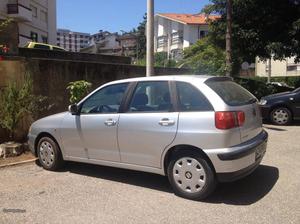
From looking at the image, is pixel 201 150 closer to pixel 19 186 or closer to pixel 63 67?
pixel 19 186

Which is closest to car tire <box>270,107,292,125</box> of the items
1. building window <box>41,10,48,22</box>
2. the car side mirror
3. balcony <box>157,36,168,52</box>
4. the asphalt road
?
the asphalt road

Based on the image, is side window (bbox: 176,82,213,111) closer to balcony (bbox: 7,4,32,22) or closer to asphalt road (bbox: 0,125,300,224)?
asphalt road (bbox: 0,125,300,224)

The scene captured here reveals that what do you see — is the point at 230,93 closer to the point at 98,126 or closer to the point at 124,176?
the point at 98,126

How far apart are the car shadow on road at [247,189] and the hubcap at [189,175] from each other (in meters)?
0.27

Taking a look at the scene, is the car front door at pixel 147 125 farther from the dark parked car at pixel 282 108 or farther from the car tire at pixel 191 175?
the dark parked car at pixel 282 108

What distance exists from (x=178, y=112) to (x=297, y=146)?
4.63 meters

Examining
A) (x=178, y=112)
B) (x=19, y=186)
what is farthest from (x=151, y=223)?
(x=19, y=186)

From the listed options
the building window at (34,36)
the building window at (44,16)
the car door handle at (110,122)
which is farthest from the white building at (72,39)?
the car door handle at (110,122)

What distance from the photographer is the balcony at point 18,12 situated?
37656mm

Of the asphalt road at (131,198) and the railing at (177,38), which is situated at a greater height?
the railing at (177,38)

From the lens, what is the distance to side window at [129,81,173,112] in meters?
6.14

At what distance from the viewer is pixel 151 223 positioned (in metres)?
5.00

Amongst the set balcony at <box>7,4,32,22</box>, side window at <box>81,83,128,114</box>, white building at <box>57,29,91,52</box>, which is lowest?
side window at <box>81,83,128,114</box>

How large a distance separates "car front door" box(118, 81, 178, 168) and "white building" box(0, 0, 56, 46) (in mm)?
30430
